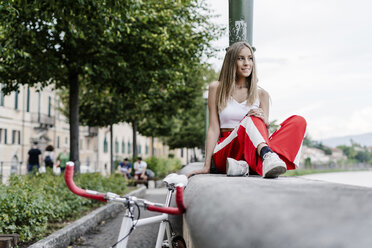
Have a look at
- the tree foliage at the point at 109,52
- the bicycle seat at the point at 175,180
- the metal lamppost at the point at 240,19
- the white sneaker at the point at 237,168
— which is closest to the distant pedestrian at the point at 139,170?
the tree foliage at the point at 109,52

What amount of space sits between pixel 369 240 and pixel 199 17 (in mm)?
17307

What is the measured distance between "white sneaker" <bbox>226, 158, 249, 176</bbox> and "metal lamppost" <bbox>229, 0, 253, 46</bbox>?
201 centimetres

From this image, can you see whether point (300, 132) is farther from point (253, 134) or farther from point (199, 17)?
point (199, 17)

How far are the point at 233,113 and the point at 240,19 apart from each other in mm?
1255

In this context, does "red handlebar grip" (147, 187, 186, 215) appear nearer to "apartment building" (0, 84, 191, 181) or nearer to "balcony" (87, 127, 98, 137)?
"apartment building" (0, 84, 191, 181)

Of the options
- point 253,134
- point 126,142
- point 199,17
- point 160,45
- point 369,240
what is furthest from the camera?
point 126,142

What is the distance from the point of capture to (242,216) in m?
1.15

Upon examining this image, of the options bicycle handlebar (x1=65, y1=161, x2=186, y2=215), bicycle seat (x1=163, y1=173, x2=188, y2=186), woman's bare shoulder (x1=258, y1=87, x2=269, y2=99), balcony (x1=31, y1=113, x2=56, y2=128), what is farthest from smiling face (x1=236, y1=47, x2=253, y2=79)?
balcony (x1=31, y1=113, x2=56, y2=128)

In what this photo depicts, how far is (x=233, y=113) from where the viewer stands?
411 cm

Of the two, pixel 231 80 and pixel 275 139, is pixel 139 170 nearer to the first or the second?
pixel 231 80

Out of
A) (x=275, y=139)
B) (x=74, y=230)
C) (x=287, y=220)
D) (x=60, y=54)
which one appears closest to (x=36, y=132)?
(x=60, y=54)

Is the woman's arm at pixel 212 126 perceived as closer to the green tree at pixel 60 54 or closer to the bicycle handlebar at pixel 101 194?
the bicycle handlebar at pixel 101 194

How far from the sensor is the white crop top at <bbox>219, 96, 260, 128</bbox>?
4105mm

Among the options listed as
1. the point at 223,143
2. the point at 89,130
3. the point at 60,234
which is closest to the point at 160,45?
the point at 60,234
